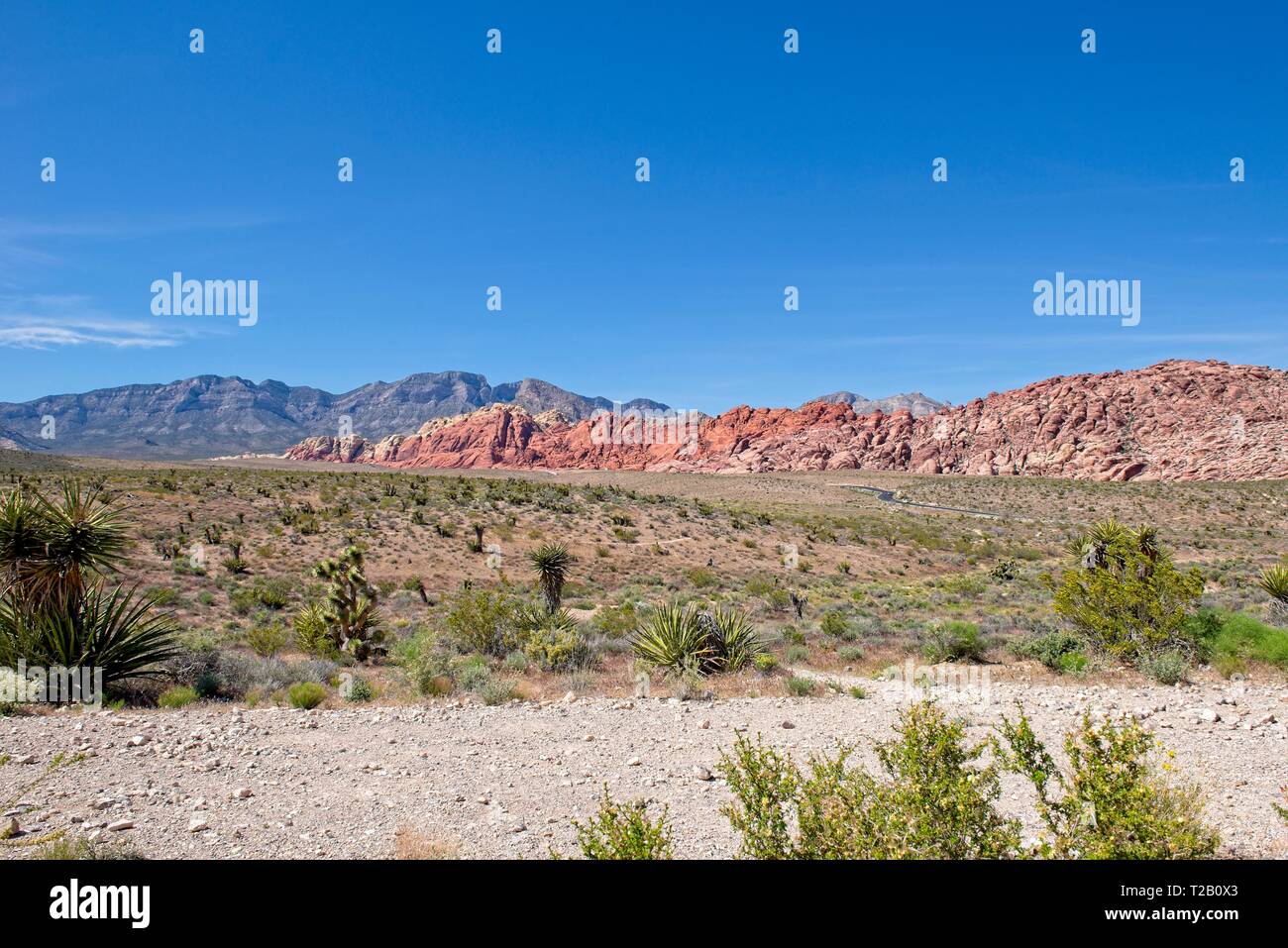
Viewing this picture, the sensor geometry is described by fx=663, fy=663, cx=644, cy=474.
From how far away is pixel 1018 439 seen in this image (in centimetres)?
13412

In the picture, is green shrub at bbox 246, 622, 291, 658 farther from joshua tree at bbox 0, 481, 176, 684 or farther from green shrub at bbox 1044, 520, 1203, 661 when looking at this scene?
green shrub at bbox 1044, 520, 1203, 661

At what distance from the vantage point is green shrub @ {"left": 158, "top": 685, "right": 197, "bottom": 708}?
28.2ft

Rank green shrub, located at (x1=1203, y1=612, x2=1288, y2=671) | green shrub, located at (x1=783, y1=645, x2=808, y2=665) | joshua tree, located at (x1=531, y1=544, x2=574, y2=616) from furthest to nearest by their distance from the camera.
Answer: joshua tree, located at (x1=531, y1=544, x2=574, y2=616), green shrub, located at (x1=783, y1=645, x2=808, y2=665), green shrub, located at (x1=1203, y1=612, x2=1288, y2=671)

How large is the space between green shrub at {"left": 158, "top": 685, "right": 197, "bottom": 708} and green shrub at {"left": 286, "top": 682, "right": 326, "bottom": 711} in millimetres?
1162

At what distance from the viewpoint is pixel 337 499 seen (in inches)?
1459

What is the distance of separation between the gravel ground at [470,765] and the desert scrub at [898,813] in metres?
1.43

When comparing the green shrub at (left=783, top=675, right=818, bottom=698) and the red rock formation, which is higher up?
the red rock formation

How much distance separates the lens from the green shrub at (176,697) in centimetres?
859

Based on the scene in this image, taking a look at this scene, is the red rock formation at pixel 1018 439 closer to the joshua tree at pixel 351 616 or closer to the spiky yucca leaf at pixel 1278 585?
the spiky yucca leaf at pixel 1278 585

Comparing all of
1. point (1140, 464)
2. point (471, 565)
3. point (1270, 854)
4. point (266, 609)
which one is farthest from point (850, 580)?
point (1140, 464)

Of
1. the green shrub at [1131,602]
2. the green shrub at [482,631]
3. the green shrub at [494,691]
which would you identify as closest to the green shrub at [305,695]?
the green shrub at [494,691]

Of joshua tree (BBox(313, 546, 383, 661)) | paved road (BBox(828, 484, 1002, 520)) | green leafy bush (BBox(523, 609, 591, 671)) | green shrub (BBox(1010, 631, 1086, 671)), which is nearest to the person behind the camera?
green leafy bush (BBox(523, 609, 591, 671))

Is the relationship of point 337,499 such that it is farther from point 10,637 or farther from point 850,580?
point 10,637

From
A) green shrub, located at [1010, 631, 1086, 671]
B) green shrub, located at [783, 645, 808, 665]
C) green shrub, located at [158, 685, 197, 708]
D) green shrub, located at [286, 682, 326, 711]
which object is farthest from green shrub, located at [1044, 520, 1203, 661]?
green shrub, located at [158, 685, 197, 708]
